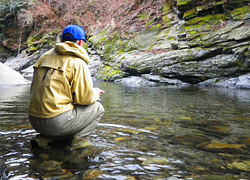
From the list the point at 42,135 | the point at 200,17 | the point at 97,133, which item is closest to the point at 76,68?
the point at 42,135

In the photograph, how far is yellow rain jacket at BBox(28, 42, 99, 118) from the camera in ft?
8.74

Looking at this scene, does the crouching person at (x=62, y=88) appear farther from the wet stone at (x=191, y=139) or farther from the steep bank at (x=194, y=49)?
the steep bank at (x=194, y=49)

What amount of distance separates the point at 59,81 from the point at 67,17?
2374 cm

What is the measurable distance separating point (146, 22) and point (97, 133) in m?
15.0

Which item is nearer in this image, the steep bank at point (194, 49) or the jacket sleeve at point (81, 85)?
the jacket sleeve at point (81, 85)

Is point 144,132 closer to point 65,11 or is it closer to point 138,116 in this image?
point 138,116

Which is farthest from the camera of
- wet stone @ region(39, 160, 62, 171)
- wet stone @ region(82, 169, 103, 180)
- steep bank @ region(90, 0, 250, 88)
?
steep bank @ region(90, 0, 250, 88)

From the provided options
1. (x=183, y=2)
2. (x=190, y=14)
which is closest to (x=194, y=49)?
(x=190, y=14)

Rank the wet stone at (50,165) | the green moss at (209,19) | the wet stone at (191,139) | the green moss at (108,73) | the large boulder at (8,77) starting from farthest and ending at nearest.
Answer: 1. the green moss at (108,73)
2. the green moss at (209,19)
3. the large boulder at (8,77)
4. the wet stone at (191,139)
5. the wet stone at (50,165)

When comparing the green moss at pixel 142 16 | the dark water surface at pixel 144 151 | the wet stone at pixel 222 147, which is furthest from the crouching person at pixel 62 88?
the green moss at pixel 142 16

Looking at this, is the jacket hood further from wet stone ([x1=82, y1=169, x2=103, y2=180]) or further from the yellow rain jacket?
wet stone ([x1=82, y1=169, x2=103, y2=180])

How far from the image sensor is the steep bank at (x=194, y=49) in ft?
36.9

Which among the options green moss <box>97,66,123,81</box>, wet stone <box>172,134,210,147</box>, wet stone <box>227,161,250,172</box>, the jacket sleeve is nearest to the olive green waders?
the jacket sleeve

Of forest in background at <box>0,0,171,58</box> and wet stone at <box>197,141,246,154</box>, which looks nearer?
wet stone at <box>197,141,246,154</box>
